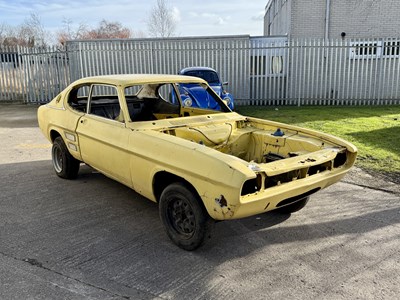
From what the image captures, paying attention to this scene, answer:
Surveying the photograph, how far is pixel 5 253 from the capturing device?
3420 millimetres

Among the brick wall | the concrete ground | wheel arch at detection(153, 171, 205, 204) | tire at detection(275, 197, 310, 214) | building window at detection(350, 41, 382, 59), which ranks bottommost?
the concrete ground

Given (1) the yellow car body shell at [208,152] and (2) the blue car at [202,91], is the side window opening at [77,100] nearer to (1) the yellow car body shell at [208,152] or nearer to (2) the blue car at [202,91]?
(1) the yellow car body shell at [208,152]

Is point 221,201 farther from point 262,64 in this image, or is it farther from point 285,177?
point 262,64

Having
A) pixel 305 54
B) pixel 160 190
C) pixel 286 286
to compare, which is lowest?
pixel 286 286

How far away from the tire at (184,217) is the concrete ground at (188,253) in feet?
0.43

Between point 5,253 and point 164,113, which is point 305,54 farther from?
point 5,253

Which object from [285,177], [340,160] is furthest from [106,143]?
[340,160]

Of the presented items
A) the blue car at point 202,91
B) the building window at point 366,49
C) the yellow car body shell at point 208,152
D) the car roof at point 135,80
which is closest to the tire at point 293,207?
the yellow car body shell at point 208,152

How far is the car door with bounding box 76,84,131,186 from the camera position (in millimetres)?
4047

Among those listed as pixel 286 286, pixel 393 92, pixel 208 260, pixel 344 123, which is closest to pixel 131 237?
pixel 208 260

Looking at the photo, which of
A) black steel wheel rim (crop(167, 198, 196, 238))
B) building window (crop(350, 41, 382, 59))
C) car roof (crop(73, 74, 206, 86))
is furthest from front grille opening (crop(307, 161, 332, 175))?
building window (crop(350, 41, 382, 59))

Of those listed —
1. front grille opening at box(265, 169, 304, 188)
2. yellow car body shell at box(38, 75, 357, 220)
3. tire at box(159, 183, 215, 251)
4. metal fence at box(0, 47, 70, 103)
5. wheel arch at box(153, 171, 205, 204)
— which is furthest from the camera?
metal fence at box(0, 47, 70, 103)

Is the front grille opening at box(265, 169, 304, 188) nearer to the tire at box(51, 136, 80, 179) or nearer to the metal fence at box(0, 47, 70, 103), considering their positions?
the tire at box(51, 136, 80, 179)

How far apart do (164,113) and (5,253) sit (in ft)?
9.35
